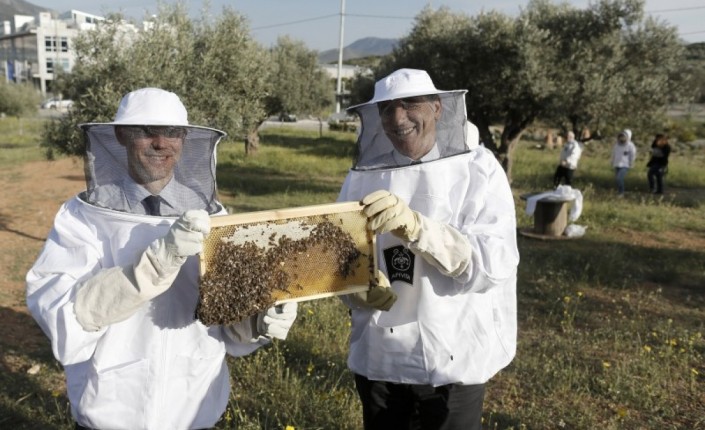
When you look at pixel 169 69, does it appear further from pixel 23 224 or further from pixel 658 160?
pixel 658 160

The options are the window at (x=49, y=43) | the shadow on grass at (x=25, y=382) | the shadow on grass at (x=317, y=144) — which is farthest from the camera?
the window at (x=49, y=43)

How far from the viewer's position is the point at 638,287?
7805 mm

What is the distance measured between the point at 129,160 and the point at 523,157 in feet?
73.1

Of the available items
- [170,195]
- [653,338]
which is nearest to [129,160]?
[170,195]

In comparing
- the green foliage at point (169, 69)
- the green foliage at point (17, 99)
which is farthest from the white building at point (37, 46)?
the green foliage at point (169, 69)

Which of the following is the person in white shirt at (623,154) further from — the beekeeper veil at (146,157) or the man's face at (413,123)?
the beekeeper veil at (146,157)

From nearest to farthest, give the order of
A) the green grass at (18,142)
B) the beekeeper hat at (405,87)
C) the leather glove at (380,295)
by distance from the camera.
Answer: the leather glove at (380,295) < the beekeeper hat at (405,87) < the green grass at (18,142)

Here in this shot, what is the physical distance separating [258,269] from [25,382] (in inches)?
146

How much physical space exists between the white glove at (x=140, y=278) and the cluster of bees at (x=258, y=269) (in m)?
0.17

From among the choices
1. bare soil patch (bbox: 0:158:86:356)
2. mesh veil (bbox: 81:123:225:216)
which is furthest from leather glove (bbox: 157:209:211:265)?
bare soil patch (bbox: 0:158:86:356)

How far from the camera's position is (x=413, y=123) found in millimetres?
2631

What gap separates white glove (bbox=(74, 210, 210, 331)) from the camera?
Answer: 77.1 inches

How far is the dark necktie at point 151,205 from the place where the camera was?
2256mm

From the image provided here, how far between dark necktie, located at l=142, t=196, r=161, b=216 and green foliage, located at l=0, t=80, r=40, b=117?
118 feet
